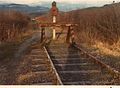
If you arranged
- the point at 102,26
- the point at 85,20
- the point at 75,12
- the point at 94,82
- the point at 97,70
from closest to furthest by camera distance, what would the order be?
1. the point at 94,82
2. the point at 97,70
3. the point at 102,26
4. the point at 85,20
5. the point at 75,12

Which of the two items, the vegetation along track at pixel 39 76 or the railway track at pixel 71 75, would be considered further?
the vegetation along track at pixel 39 76

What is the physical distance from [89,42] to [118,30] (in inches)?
79.0

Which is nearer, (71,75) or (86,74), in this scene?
(71,75)

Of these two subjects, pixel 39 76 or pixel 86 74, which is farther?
pixel 86 74

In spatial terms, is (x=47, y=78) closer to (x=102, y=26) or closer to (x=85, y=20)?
(x=102, y=26)

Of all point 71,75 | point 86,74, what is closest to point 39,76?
point 71,75

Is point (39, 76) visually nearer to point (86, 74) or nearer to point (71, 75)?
point (71, 75)

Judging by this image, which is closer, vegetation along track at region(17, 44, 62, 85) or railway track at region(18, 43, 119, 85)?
railway track at region(18, 43, 119, 85)

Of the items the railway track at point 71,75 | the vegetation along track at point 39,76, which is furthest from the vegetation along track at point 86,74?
the vegetation along track at point 39,76

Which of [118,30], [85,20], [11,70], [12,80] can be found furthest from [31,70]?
[85,20]

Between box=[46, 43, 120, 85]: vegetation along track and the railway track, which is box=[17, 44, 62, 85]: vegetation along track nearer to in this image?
the railway track

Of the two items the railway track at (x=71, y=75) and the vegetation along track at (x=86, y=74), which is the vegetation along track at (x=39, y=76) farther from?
the vegetation along track at (x=86, y=74)

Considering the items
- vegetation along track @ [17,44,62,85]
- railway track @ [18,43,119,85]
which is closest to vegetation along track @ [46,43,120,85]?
railway track @ [18,43,119,85]

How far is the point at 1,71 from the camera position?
1078cm
